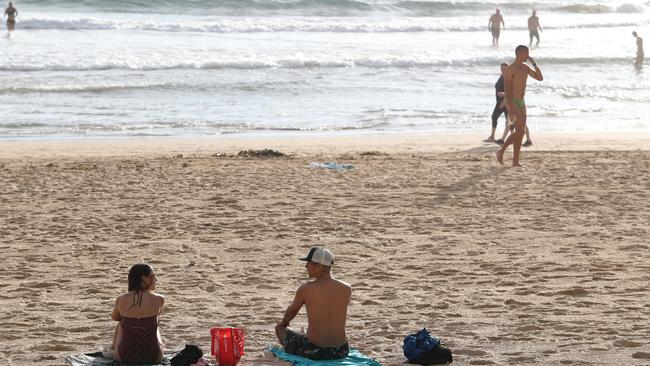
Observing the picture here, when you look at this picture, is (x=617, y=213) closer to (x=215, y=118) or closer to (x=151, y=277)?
(x=151, y=277)

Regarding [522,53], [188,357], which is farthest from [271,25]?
[188,357]

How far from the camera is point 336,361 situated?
5770 mm

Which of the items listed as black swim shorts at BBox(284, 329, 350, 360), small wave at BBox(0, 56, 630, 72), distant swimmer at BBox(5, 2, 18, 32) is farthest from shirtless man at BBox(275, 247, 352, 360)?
distant swimmer at BBox(5, 2, 18, 32)

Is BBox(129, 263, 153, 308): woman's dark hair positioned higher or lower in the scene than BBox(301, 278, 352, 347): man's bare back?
higher

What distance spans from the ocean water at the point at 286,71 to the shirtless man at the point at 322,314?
10.6 m

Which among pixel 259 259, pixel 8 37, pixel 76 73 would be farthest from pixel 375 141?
pixel 8 37

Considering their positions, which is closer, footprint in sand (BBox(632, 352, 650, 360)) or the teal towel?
the teal towel

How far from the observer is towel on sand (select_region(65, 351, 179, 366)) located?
18.7 ft

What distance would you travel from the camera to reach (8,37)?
29406 mm

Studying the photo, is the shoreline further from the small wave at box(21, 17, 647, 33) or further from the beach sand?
the small wave at box(21, 17, 647, 33)

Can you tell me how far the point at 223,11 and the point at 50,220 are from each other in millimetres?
29875

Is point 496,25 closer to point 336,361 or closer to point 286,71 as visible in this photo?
point 286,71

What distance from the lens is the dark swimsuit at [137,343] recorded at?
569cm

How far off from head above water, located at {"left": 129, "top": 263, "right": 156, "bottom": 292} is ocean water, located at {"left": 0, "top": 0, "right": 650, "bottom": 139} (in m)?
10.5
